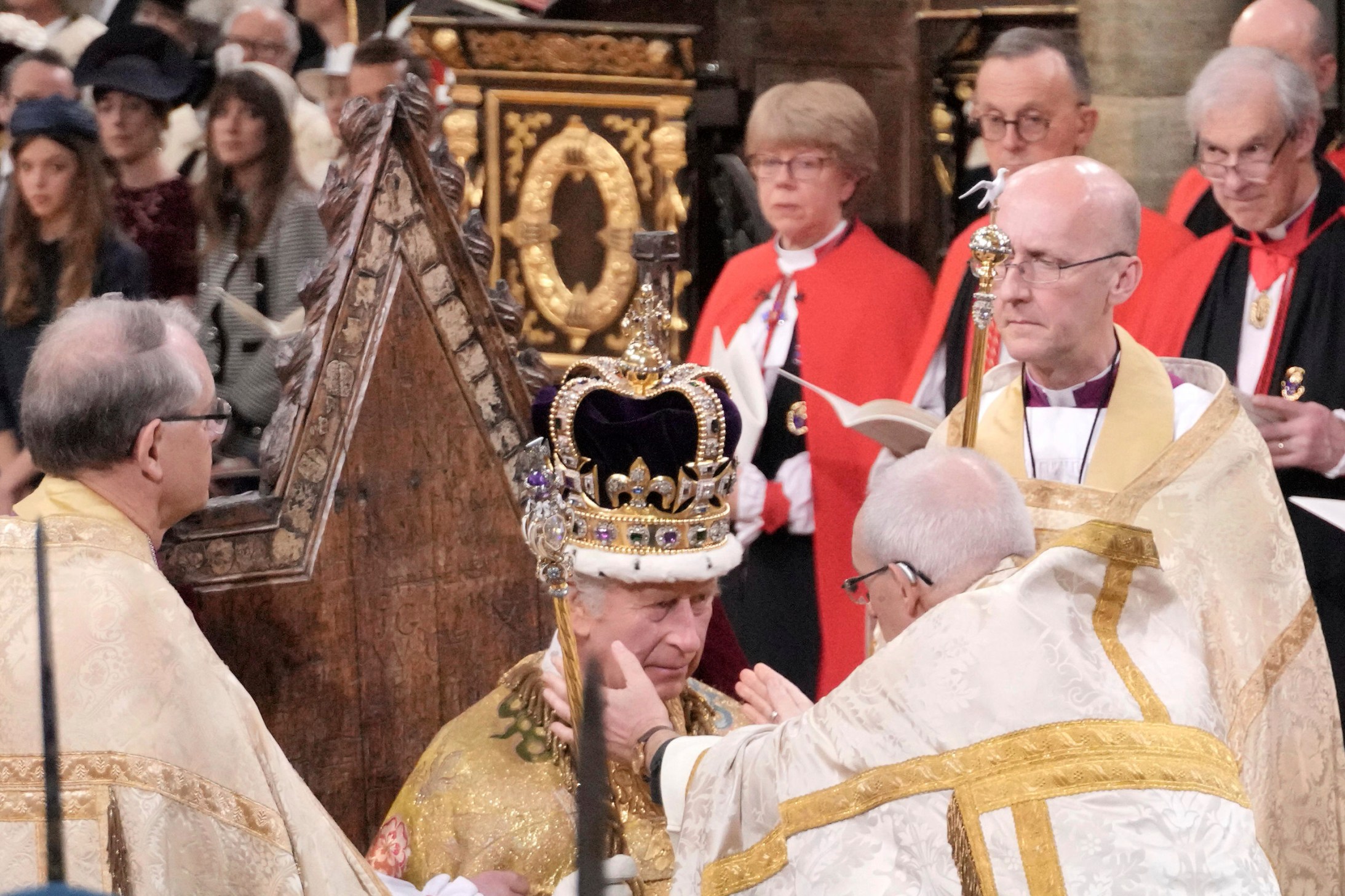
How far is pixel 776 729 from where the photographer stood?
2.83 metres

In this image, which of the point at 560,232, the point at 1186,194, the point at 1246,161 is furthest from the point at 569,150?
the point at 1246,161

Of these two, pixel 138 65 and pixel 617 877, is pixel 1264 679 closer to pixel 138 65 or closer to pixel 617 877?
pixel 617 877

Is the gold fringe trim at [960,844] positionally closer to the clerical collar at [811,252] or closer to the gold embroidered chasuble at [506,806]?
the gold embroidered chasuble at [506,806]

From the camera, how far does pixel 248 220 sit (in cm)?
508

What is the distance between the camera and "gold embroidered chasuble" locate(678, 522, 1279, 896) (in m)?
2.61

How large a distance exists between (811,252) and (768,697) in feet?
7.63

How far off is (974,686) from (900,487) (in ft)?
1.04

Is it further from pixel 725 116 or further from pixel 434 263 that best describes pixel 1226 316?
pixel 725 116

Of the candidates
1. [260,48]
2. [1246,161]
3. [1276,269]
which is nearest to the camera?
[1246,161]

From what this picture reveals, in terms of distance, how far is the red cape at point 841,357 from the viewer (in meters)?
5.11

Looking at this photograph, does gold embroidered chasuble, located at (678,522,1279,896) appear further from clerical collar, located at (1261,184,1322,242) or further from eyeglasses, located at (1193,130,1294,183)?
clerical collar, located at (1261,184,1322,242)

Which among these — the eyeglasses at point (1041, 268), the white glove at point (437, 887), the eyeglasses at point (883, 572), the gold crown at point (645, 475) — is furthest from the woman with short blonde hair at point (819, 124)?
the white glove at point (437, 887)

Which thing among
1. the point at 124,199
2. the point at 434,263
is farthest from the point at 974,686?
the point at 124,199

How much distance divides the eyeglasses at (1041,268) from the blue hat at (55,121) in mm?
2287
